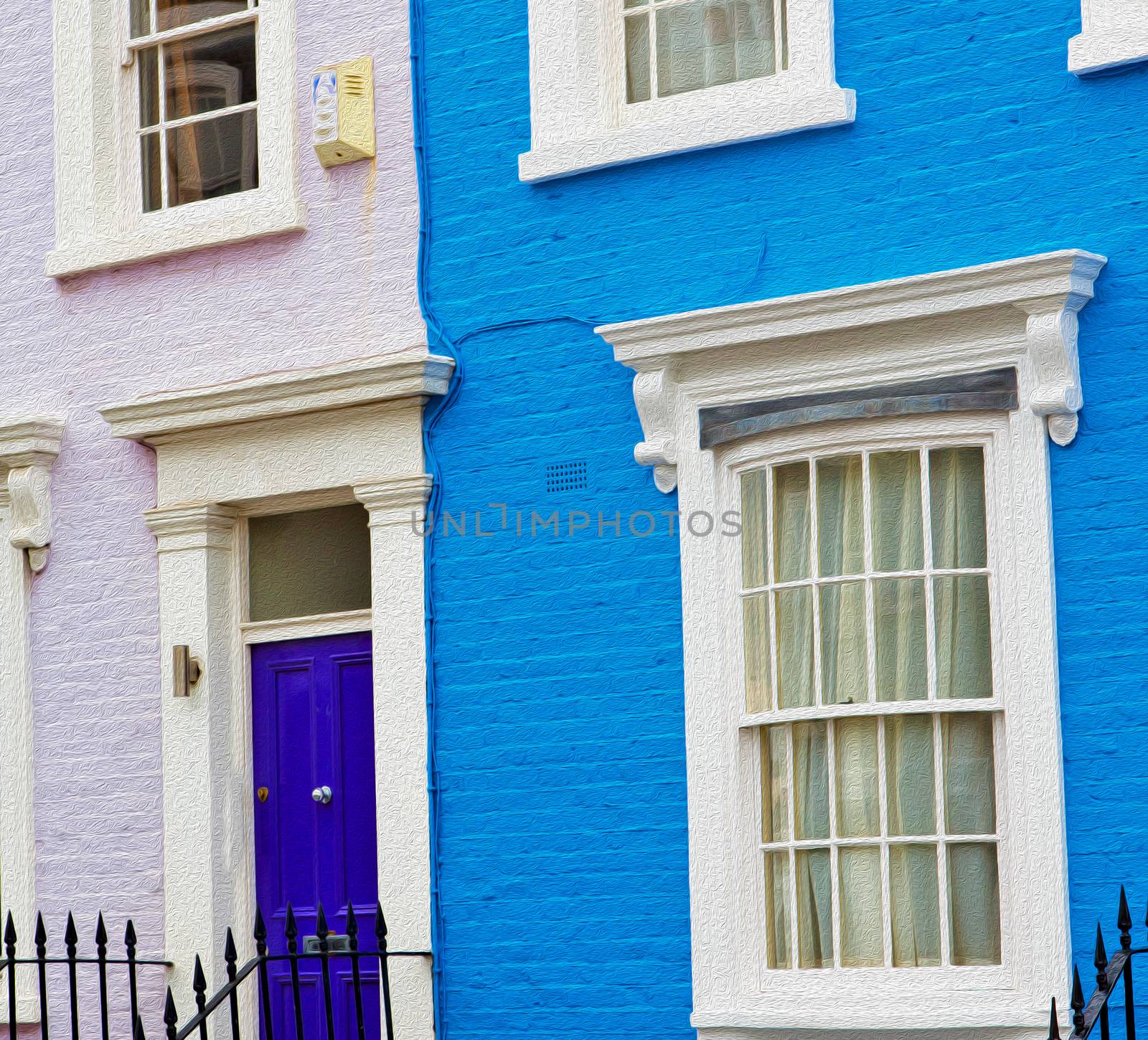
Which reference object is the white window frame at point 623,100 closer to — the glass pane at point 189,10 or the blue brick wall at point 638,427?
the blue brick wall at point 638,427

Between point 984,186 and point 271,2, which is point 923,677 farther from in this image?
point 271,2

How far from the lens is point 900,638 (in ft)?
27.6

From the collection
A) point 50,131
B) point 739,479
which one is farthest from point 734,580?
point 50,131

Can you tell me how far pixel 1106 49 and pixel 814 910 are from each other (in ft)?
11.1

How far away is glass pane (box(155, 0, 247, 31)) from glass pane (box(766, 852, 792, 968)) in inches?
189

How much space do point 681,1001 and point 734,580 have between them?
1660mm

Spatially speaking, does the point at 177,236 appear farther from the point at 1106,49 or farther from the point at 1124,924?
the point at 1124,924

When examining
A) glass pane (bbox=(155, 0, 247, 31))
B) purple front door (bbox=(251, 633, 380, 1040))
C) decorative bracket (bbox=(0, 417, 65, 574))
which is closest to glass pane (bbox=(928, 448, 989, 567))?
purple front door (bbox=(251, 633, 380, 1040))

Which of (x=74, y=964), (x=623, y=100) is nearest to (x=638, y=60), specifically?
(x=623, y=100)

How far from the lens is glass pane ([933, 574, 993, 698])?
825cm

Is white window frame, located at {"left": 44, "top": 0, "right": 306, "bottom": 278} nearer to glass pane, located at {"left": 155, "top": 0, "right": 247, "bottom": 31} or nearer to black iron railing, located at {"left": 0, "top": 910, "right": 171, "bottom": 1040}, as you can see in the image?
glass pane, located at {"left": 155, "top": 0, "right": 247, "bottom": 31}

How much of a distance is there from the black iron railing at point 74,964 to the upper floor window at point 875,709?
2.79 meters

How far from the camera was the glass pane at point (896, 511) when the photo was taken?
841 cm

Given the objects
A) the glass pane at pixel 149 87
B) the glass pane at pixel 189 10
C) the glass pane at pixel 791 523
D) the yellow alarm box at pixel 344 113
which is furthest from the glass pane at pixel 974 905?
the glass pane at pixel 149 87
